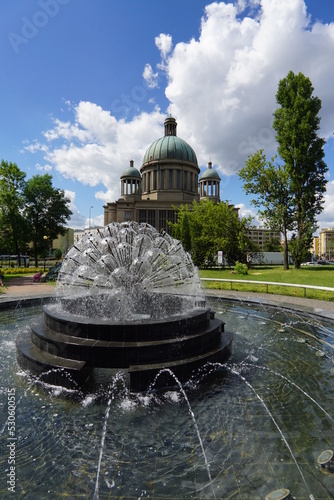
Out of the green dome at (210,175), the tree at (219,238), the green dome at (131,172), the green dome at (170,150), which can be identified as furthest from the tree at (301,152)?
the green dome at (131,172)

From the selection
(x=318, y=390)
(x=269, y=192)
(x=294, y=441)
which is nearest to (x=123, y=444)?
(x=294, y=441)

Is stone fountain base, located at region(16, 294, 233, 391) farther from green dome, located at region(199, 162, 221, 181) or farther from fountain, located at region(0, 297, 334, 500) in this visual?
green dome, located at region(199, 162, 221, 181)

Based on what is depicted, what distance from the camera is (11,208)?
3116 centimetres

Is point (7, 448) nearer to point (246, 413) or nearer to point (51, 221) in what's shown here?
point (246, 413)

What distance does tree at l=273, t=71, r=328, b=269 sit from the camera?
101 feet

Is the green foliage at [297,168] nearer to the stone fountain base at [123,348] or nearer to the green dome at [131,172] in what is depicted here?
the stone fountain base at [123,348]

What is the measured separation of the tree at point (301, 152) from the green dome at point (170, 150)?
133 feet

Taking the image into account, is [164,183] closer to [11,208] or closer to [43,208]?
[43,208]

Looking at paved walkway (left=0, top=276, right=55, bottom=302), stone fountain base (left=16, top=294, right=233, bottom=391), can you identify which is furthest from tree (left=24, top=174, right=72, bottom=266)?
stone fountain base (left=16, top=294, right=233, bottom=391)

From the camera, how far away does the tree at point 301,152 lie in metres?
30.7

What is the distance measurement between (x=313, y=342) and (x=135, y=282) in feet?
16.7

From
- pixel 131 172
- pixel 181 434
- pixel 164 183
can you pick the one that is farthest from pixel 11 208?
pixel 131 172

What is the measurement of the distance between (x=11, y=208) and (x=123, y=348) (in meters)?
31.5

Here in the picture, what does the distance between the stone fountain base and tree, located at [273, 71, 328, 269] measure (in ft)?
94.4
